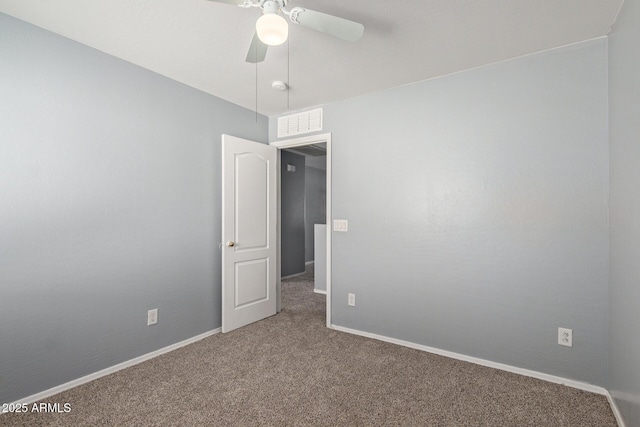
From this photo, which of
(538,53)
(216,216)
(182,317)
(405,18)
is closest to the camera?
(405,18)

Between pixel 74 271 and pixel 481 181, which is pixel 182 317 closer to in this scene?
pixel 74 271

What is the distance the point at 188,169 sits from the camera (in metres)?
2.91

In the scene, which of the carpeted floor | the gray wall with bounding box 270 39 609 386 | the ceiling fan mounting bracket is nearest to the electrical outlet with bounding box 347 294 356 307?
the gray wall with bounding box 270 39 609 386

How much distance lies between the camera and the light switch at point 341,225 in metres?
3.19

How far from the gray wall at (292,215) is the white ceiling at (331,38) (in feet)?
10.5

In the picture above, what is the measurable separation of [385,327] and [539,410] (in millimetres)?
1306

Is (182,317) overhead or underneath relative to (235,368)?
overhead

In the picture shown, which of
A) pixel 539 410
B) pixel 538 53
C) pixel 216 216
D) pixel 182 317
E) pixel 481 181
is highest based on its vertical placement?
pixel 538 53

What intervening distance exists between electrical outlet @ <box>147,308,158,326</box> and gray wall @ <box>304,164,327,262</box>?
4490 mm

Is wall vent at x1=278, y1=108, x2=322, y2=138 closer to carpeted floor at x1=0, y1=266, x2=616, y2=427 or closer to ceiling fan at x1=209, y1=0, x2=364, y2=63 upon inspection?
ceiling fan at x1=209, y1=0, x2=364, y2=63

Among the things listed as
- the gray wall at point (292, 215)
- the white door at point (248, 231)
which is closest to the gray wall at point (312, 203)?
the gray wall at point (292, 215)

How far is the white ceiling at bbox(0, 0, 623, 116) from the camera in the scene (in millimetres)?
1780

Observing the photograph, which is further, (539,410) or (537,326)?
(537,326)

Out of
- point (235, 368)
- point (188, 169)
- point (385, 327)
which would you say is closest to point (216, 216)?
point (188, 169)
